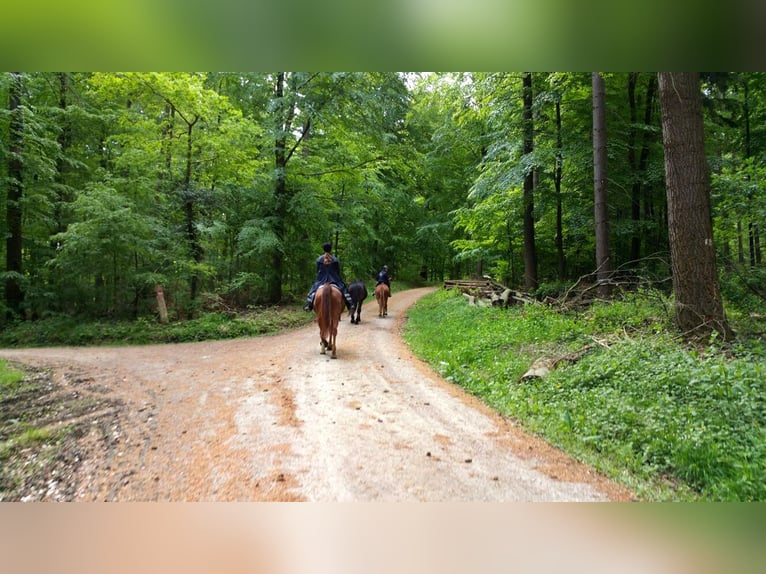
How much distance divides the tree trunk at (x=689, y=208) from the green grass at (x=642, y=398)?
541mm

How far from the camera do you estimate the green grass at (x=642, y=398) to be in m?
3.24

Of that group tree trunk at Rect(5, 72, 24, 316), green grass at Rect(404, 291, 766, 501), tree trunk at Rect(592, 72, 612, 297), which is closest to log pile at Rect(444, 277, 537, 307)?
tree trunk at Rect(592, 72, 612, 297)

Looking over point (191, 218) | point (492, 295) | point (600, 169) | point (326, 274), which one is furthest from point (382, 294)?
point (600, 169)

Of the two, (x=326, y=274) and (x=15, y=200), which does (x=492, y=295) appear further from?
(x=15, y=200)

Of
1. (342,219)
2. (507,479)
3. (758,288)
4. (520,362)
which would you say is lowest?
(507,479)

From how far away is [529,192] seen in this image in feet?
37.9

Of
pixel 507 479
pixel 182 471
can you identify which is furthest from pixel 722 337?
pixel 182 471

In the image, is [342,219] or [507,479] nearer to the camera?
[507,479]

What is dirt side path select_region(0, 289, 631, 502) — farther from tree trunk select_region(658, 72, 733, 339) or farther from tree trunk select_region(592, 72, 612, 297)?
tree trunk select_region(592, 72, 612, 297)

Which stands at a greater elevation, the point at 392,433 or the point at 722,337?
the point at 722,337

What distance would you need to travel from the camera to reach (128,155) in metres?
11.4

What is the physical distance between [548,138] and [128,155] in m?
12.6

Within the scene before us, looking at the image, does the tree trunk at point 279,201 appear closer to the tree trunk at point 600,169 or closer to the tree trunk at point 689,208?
the tree trunk at point 600,169
